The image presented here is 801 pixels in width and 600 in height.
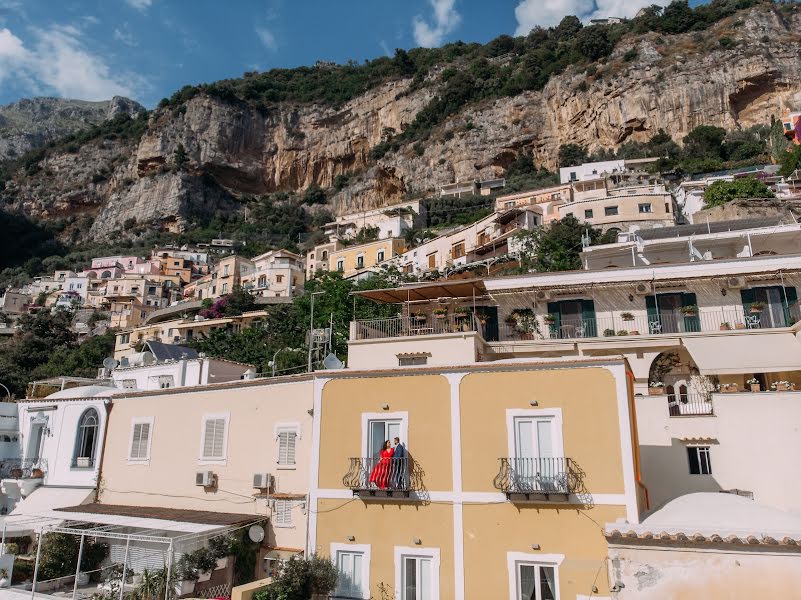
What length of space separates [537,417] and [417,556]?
14.5 ft

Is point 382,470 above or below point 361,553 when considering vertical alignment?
above

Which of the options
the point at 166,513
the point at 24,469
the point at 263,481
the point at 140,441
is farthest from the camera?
the point at 24,469

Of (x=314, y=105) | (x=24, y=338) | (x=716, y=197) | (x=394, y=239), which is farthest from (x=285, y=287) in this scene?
(x=314, y=105)

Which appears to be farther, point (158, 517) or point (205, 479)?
point (205, 479)

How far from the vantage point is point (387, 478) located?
14.9 metres

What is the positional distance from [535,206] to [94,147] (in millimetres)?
111880

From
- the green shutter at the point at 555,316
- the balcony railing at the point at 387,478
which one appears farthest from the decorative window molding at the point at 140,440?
the green shutter at the point at 555,316

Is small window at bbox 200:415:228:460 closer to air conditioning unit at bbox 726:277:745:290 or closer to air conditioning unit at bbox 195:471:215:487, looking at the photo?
air conditioning unit at bbox 195:471:215:487

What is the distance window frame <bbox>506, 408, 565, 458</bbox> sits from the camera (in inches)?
550

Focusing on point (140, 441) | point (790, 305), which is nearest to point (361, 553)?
point (140, 441)

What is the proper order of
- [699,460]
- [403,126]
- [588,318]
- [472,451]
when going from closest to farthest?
[472,451] → [699,460] → [588,318] → [403,126]

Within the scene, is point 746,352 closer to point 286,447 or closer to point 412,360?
point 412,360

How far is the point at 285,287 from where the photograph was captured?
2908 inches

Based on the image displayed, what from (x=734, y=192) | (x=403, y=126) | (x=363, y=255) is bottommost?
(x=734, y=192)
